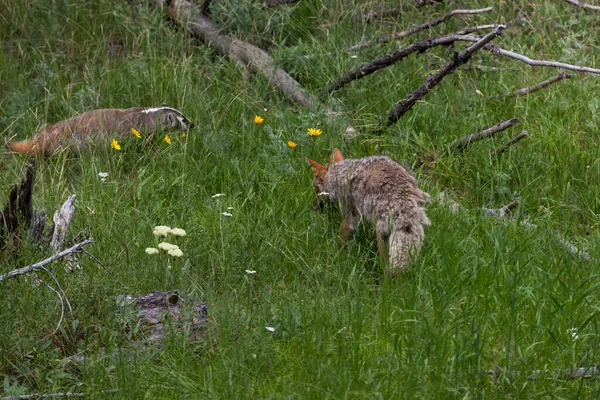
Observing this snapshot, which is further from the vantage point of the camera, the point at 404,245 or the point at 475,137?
the point at 475,137

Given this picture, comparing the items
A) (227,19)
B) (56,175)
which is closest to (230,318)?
(56,175)

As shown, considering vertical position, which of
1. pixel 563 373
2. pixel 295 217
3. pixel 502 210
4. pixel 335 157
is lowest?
pixel 295 217

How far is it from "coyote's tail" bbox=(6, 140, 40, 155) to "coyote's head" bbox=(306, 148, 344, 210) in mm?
2302

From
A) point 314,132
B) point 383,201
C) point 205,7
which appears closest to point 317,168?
point 314,132

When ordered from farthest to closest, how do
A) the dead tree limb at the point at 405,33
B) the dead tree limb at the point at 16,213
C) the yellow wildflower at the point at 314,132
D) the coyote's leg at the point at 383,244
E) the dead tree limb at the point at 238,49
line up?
the dead tree limb at the point at 405,33, the dead tree limb at the point at 238,49, the yellow wildflower at the point at 314,132, the coyote's leg at the point at 383,244, the dead tree limb at the point at 16,213

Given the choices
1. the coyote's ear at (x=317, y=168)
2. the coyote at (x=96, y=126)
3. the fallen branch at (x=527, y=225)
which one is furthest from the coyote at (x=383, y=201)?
the coyote at (x=96, y=126)

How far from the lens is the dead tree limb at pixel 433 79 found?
6633 mm

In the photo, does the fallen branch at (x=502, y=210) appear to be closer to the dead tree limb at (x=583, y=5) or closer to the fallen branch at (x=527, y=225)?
the fallen branch at (x=527, y=225)

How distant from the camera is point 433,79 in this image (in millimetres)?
6887

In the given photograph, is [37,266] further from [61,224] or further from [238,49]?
[238,49]

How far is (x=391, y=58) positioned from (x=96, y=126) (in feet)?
8.12

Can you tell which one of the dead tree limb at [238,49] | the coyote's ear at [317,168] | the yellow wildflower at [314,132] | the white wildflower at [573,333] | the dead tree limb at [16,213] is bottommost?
the dead tree limb at [238,49]

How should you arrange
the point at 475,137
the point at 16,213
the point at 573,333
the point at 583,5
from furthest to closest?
the point at 583,5, the point at 475,137, the point at 16,213, the point at 573,333

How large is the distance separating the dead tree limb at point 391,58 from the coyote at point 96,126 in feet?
4.40
